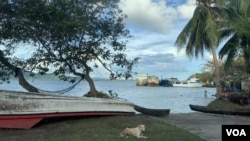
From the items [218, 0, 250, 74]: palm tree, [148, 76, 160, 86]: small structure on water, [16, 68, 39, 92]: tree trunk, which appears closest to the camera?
[16, 68, 39, 92]: tree trunk

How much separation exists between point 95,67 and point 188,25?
16.0 m

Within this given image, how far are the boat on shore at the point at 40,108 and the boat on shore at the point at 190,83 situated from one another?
7905cm

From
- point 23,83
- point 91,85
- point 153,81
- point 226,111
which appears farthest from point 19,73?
point 153,81

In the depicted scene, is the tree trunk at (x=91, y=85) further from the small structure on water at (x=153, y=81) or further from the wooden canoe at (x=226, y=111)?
the small structure on water at (x=153, y=81)

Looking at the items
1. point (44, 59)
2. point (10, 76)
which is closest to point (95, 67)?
point (44, 59)

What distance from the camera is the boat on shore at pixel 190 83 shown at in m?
89.8

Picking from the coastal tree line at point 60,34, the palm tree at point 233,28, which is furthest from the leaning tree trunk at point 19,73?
the palm tree at point 233,28

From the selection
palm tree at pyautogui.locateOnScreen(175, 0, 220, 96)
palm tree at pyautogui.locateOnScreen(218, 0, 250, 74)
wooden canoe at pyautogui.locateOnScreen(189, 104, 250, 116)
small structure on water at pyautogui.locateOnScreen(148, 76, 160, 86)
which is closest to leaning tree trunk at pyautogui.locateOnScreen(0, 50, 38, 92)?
wooden canoe at pyautogui.locateOnScreen(189, 104, 250, 116)

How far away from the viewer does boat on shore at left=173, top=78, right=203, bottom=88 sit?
295 feet

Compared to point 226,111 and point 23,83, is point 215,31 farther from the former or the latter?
point 23,83

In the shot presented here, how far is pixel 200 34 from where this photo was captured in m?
26.5

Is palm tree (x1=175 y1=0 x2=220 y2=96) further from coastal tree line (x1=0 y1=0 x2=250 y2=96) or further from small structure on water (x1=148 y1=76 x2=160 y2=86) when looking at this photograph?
small structure on water (x1=148 y1=76 x2=160 y2=86)

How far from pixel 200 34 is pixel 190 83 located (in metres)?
67.4

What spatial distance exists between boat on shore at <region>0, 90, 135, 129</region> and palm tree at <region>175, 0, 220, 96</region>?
618 inches
